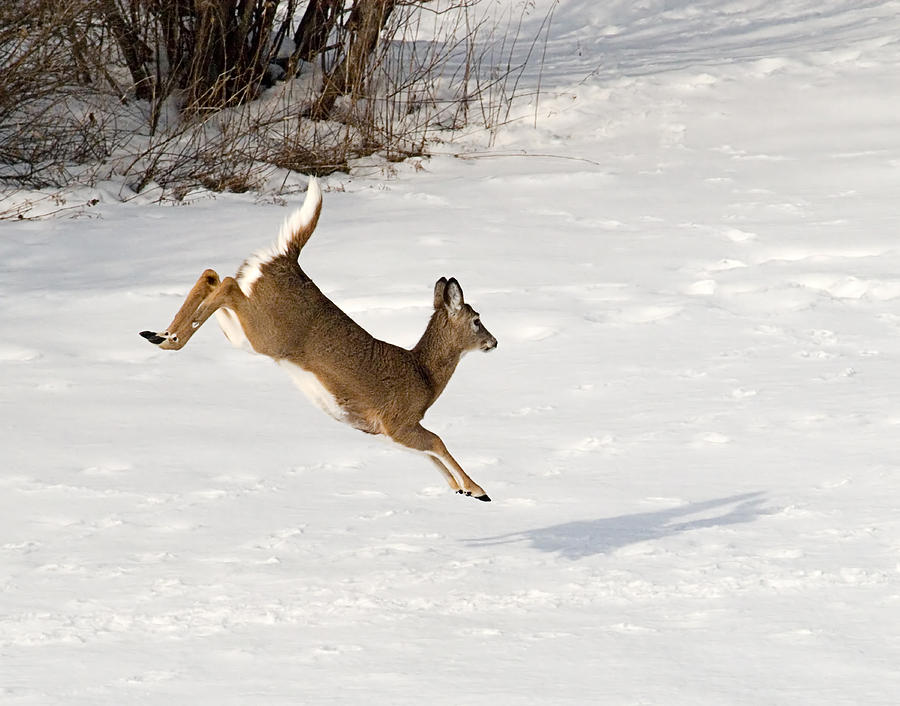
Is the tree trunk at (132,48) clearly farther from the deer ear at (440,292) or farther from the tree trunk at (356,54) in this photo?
the deer ear at (440,292)

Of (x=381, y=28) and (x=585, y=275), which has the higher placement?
(x=381, y=28)

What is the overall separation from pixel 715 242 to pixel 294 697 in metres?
6.92

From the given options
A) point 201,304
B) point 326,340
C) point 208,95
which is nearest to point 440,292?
point 326,340

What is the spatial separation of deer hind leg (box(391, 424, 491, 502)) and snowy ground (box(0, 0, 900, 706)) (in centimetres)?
52

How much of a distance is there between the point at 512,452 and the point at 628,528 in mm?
1167

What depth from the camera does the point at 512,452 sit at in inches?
287

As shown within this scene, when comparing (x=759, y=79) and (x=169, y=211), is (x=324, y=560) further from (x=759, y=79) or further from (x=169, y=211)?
(x=759, y=79)

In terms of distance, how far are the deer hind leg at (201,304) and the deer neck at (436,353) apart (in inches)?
34.1

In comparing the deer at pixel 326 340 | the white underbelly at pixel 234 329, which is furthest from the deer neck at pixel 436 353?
the white underbelly at pixel 234 329

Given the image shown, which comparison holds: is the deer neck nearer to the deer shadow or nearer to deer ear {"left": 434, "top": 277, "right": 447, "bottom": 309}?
deer ear {"left": 434, "top": 277, "right": 447, "bottom": 309}

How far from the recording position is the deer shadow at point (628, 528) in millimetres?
6043

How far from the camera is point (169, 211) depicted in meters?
11.6

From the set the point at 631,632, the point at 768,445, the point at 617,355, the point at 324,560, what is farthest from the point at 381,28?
the point at 631,632

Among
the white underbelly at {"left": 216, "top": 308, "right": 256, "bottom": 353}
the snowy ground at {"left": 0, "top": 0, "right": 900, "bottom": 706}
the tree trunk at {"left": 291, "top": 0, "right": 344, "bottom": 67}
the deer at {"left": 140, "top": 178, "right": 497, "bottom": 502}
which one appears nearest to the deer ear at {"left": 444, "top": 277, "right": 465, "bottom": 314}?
the deer at {"left": 140, "top": 178, "right": 497, "bottom": 502}
